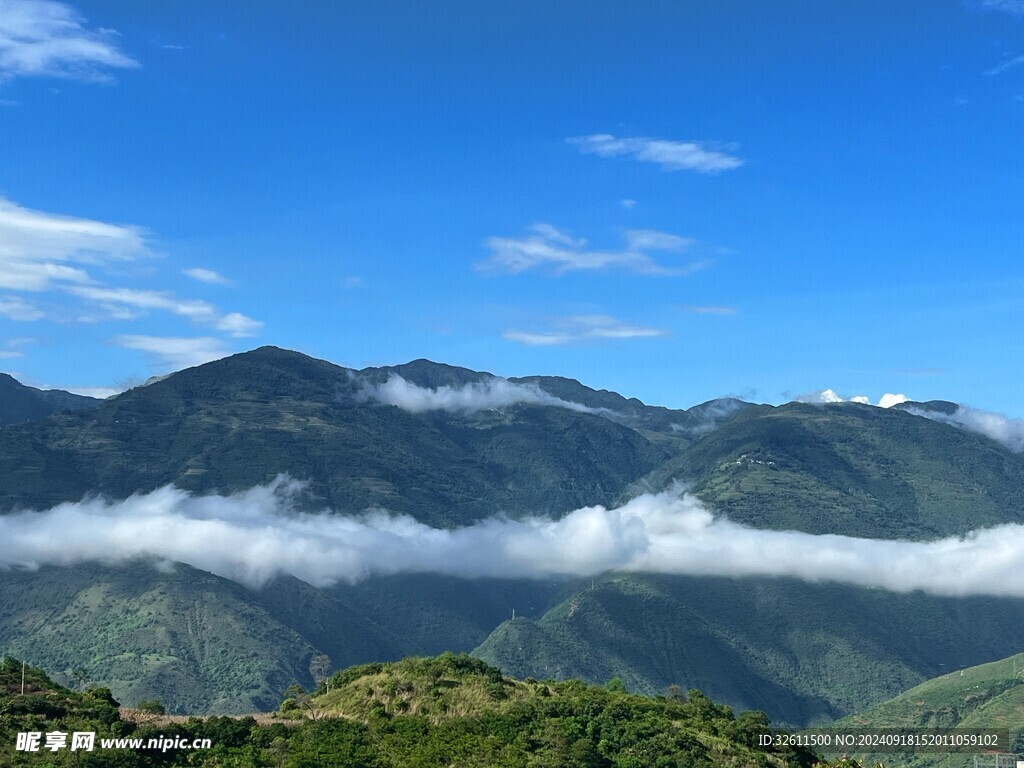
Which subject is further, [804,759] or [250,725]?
[804,759]

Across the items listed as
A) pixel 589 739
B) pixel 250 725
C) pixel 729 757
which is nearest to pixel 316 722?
pixel 250 725

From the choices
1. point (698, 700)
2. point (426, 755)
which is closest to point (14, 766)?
point (426, 755)

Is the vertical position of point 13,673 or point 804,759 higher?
point 13,673

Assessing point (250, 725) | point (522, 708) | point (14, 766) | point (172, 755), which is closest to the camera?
point (14, 766)

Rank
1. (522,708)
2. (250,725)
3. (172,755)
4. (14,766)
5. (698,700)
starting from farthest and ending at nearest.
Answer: (698,700)
(522,708)
(250,725)
(172,755)
(14,766)

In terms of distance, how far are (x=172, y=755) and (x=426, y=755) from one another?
76.1ft

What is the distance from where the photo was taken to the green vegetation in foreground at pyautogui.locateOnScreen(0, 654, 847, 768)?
370 feet

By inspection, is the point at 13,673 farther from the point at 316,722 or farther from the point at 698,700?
the point at 698,700

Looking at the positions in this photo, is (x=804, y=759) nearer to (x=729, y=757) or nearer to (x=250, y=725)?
(x=729, y=757)

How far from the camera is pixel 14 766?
10412 cm

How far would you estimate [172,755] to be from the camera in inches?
4412

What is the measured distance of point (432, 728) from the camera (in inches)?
4808

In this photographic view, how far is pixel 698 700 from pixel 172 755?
6688 cm

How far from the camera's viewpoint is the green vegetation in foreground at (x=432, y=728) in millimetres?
112812
